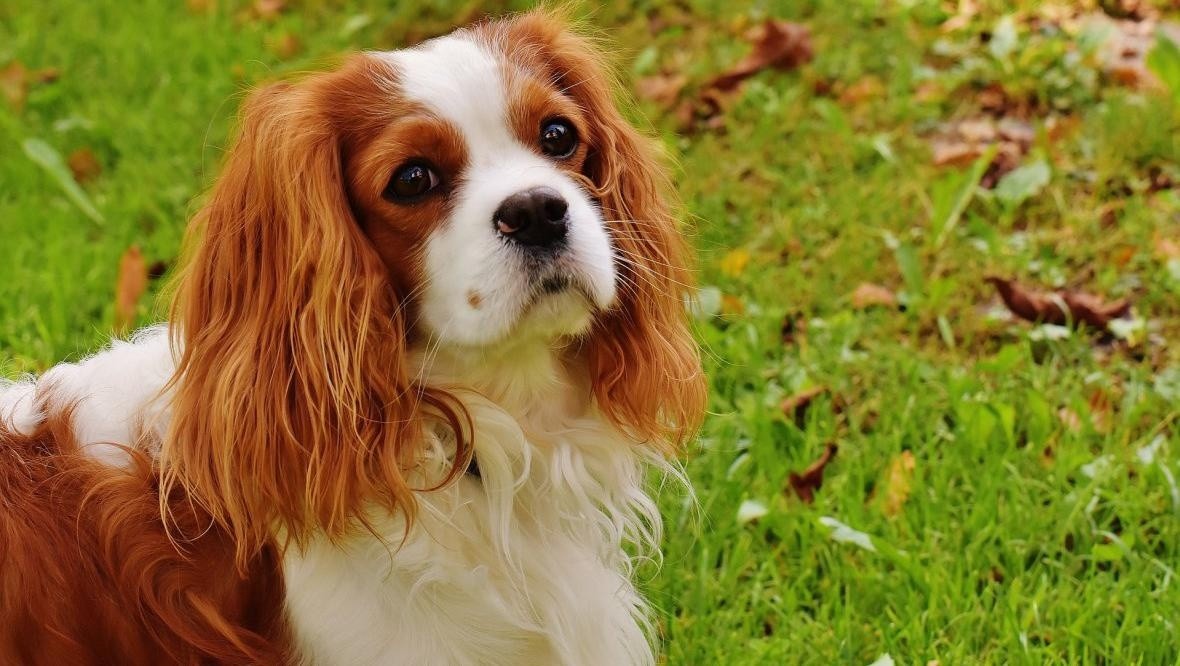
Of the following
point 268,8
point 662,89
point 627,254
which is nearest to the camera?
point 627,254

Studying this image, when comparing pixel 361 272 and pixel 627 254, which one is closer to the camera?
pixel 361 272

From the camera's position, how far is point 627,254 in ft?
8.15

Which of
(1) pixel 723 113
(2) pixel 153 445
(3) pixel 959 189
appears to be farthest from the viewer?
(1) pixel 723 113

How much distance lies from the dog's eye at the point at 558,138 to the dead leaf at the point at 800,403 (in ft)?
4.64

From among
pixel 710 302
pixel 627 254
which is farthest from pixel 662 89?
pixel 627 254

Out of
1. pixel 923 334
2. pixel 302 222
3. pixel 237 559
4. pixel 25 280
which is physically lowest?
pixel 923 334

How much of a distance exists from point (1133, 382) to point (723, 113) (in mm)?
2137

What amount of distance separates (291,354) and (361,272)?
0.19 meters

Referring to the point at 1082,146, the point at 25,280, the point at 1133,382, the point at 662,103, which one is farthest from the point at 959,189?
the point at 25,280

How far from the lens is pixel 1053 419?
3428 millimetres

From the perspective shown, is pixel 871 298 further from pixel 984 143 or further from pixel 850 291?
pixel 984 143

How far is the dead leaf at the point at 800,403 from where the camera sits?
3.59 meters

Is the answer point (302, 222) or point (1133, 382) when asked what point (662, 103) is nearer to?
point (1133, 382)

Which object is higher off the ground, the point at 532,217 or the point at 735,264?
the point at 532,217
